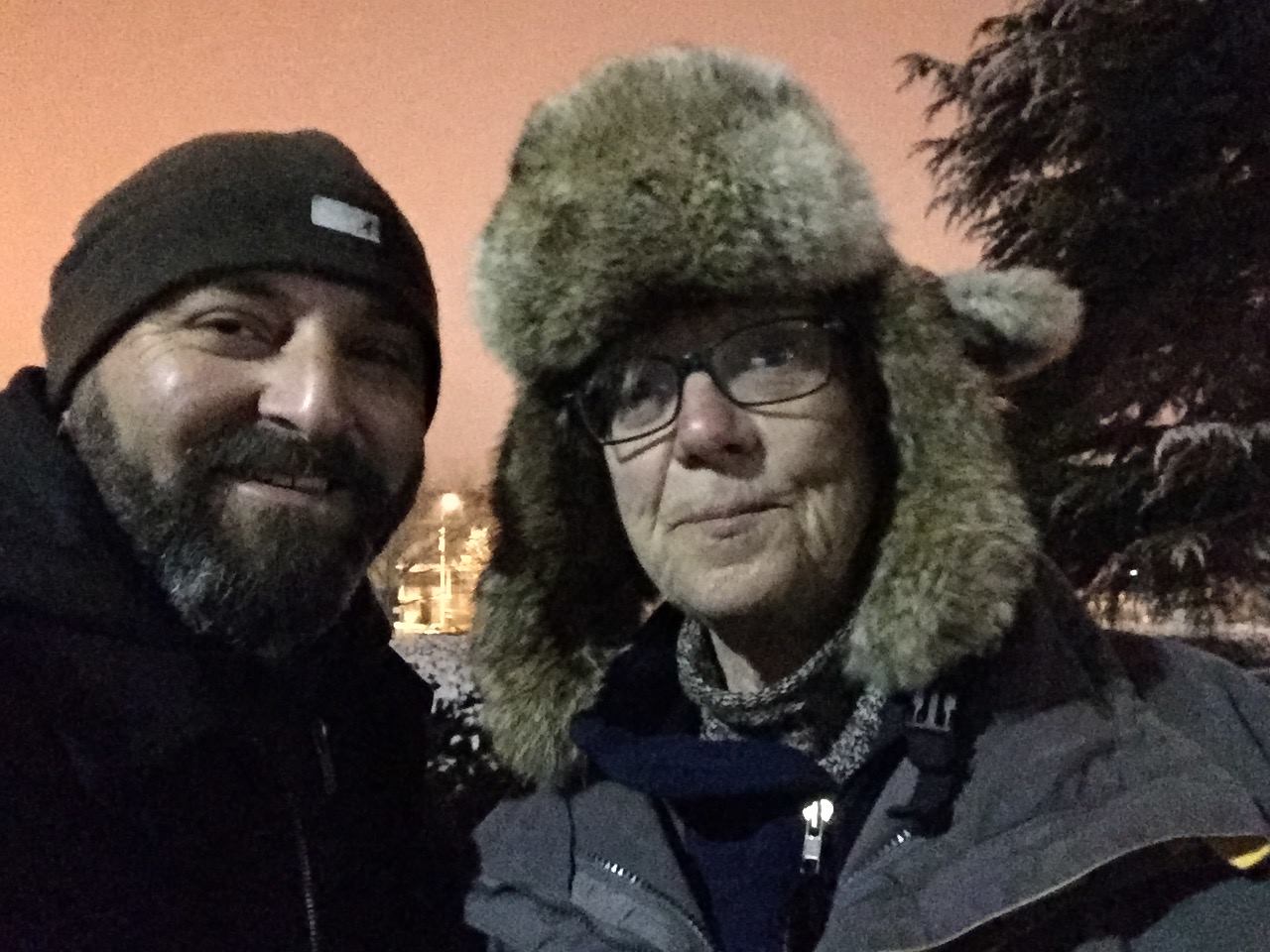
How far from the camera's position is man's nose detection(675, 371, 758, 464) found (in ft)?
5.85

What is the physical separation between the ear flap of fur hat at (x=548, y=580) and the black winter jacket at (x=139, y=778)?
1.35 ft

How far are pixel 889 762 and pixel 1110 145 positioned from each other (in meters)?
5.35

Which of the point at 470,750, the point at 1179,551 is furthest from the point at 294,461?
the point at 1179,551

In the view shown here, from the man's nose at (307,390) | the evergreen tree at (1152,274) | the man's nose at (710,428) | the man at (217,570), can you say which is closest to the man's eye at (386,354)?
the man at (217,570)

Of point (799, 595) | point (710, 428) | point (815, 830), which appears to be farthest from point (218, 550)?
point (815, 830)

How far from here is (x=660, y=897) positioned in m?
1.71

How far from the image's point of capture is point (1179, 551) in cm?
548

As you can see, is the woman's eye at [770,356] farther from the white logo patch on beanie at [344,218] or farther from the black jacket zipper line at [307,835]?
the black jacket zipper line at [307,835]

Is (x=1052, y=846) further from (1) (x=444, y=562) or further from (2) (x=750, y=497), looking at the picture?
(1) (x=444, y=562)

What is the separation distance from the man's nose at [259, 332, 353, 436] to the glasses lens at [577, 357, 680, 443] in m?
0.47

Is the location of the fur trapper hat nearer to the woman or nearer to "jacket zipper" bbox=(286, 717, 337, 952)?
the woman

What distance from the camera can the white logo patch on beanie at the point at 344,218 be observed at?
2072mm

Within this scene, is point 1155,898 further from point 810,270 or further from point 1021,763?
point 810,270

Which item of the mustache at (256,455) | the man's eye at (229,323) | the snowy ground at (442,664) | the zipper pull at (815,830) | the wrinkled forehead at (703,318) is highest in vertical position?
A: the man's eye at (229,323)
